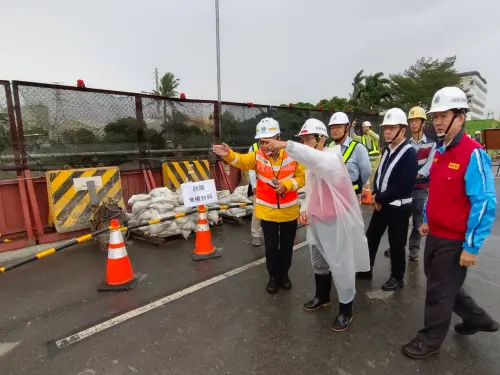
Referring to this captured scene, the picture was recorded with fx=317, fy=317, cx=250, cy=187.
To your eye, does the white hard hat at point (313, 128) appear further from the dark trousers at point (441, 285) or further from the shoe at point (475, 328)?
the shoe at point (475, 328)

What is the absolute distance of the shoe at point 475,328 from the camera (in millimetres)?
2555

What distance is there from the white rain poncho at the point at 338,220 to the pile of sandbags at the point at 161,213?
302cm

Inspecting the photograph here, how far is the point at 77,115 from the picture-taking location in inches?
223

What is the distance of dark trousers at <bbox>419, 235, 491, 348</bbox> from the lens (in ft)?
7.57

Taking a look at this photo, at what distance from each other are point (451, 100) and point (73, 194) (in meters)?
5.39

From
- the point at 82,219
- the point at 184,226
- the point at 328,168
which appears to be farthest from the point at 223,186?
the point at 328,168

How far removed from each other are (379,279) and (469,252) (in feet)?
6.03

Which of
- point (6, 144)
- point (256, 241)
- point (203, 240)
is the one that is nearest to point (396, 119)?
point (256, 241)

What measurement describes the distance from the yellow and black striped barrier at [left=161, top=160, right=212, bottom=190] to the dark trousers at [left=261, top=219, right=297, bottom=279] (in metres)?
3.53

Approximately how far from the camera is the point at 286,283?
3.59 m

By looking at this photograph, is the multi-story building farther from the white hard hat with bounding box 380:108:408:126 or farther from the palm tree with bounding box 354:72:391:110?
the white hard hat with bounding box 380:108:408:126

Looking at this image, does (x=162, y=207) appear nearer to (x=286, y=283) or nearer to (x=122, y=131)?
(x=122, y=131)

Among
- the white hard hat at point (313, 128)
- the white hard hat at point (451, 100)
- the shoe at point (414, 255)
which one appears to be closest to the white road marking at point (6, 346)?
the white hard hat at point (313, 128)

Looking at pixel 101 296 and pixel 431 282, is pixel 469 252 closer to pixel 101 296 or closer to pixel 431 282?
pixel 431 282
